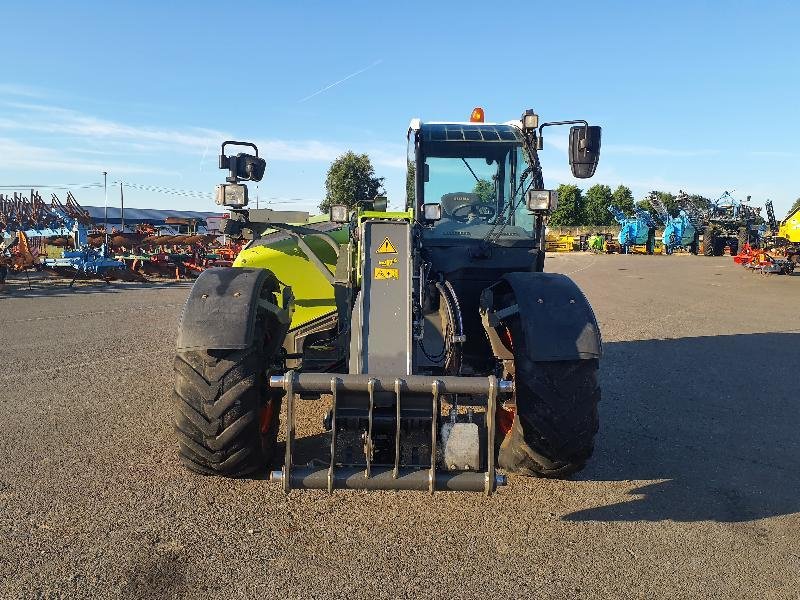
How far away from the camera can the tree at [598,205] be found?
267ft

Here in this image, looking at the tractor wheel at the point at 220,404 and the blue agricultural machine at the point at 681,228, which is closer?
the tractor wheel at the point at 220,404

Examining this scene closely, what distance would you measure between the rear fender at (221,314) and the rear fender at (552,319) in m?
1.62

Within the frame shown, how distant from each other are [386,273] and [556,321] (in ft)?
3.70

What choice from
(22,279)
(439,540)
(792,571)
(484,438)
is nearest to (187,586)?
(439,540)

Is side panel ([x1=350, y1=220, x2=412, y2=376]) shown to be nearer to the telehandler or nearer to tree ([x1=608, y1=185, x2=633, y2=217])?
the telehandler

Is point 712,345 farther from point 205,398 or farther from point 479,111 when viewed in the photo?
point 205,398

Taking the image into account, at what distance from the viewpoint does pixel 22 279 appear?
2231 cm

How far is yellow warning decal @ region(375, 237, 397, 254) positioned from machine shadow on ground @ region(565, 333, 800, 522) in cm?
207

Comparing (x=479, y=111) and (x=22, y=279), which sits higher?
(x=479, y=111)

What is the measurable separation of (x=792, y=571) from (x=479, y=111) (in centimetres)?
462

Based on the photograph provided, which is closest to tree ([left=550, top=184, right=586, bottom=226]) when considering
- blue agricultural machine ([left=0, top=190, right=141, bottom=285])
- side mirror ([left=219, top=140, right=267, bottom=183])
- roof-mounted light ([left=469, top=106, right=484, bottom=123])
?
blue agricultural machine ([left=0, top=190, right=141, bottom=285])

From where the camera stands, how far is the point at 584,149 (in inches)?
186

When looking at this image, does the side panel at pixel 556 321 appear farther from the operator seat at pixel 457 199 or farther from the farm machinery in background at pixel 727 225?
the farm machinery in background at pixel 727 225

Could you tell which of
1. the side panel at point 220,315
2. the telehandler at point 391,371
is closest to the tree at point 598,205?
the telehandler at point 391,371
